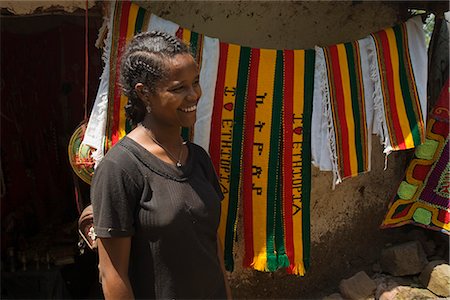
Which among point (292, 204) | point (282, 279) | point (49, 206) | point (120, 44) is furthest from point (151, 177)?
point (49, 206)

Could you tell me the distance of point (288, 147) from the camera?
10.2 feet

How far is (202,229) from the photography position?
190 centimetres

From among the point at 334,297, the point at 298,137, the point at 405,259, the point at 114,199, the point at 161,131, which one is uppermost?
the point at 161,131

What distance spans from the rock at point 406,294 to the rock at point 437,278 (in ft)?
0.18

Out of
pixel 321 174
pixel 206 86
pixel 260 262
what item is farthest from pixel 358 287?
pixel 206 86

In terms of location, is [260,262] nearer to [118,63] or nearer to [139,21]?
[118,63]

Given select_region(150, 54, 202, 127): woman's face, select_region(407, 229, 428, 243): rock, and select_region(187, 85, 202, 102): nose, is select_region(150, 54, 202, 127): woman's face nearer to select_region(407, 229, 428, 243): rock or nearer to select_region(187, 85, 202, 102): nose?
select_region(187, 85, 202, 102): nose

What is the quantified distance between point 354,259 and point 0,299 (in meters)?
2.65

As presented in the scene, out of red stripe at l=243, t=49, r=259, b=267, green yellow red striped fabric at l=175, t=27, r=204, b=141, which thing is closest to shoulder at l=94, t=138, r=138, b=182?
green yellow red striped fabric at l=175, t=27, r=204, b=141

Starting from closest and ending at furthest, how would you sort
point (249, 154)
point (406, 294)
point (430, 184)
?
point (249, 154), point (430, 184), point (406, 294)

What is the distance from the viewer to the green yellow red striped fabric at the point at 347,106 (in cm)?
310

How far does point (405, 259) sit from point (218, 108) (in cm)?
197

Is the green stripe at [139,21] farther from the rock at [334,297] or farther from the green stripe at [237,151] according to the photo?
the rock at [334,297]

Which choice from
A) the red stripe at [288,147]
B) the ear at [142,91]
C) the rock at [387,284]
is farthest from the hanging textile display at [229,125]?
the rock at [387,284]
